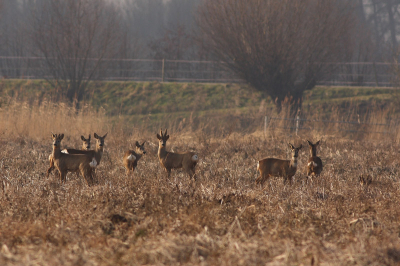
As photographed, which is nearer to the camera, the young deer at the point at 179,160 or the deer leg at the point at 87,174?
the deer leg at the point at 87,174

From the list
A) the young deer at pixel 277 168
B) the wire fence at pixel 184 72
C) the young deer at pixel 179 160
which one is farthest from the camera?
the wire fence at pixel 184 72

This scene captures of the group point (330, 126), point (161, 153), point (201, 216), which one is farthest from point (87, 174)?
point (330, 126)

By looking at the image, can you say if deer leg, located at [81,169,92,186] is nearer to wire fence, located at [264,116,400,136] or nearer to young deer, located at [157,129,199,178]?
young deer, located at [157,129,199,178]

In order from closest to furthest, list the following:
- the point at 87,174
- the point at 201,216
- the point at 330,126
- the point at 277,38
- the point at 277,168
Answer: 1. the point at 201,216
2. the point at 87,174
3. the point at 277,168
4. the point at 330,126
5. the point at 277,38

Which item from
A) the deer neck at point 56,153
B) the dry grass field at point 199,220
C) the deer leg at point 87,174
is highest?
the deer neck at point 56,153

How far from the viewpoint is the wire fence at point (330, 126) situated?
62.0 feet

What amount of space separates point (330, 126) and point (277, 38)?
759cm

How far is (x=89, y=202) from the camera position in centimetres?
626

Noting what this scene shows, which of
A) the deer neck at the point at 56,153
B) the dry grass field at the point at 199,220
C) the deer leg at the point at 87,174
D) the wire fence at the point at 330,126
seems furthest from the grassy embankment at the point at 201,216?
the wire fence at the point at 330,126

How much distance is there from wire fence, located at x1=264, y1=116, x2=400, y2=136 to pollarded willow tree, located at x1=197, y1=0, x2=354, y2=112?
400cm

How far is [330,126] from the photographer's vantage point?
1916cm

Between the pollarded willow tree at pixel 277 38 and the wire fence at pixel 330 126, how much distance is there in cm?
400

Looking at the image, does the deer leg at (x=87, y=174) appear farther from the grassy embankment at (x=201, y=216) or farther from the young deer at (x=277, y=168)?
the young deer at (x=277, y=168)

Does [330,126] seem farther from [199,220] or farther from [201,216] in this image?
[199,220]
